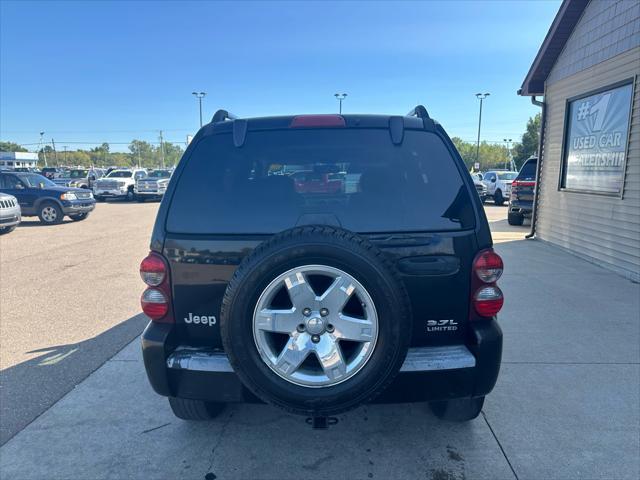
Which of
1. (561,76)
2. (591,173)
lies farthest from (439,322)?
(561,76)

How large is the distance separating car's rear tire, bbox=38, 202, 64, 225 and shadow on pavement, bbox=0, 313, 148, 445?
11.5m

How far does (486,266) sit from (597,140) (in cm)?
735

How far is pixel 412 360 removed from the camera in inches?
87.6

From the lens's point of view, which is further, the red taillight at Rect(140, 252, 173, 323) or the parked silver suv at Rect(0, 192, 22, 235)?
the parked silver suv at Rect(0, 192, 22, 235)

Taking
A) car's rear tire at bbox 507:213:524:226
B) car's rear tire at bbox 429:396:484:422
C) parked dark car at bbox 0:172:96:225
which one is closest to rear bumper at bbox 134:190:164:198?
parked dark car at bbox 0:172:96:225

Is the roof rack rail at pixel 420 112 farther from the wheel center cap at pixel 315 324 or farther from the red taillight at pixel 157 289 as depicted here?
the red taillight at pixel 157 289

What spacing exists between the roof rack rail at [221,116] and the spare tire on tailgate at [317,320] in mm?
A: 1174

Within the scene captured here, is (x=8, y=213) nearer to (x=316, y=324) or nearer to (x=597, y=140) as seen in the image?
(x=316, y=324)

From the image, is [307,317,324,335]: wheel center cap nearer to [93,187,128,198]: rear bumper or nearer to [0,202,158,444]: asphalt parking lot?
[0,202,158,444]: asphalt parking lot

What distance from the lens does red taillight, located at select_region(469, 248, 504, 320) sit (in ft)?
7.48

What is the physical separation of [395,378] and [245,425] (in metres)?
1.30

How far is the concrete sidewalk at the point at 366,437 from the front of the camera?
97.2 inches

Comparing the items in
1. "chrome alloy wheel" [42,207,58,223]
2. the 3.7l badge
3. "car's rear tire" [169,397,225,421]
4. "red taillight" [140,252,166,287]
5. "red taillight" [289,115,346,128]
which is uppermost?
"red taillight" [289,115,346,128]

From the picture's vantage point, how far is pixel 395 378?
85.1 inches
